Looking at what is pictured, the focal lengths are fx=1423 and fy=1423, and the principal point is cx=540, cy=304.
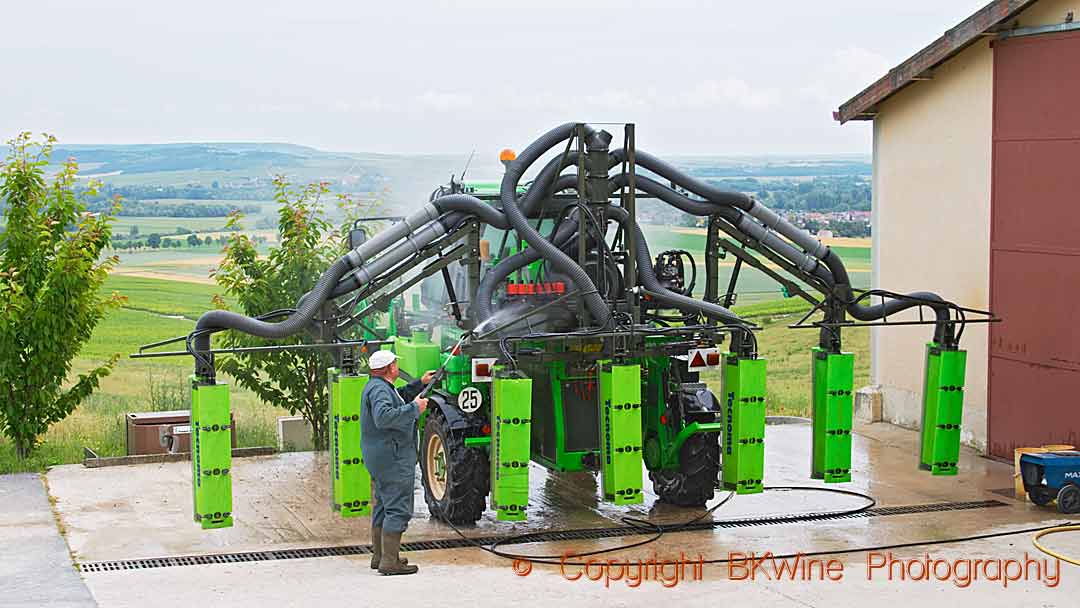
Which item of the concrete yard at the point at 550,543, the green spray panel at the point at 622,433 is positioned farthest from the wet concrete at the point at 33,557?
the green spray panel at the point at 622,433

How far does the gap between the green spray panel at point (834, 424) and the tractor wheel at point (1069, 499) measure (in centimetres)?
188

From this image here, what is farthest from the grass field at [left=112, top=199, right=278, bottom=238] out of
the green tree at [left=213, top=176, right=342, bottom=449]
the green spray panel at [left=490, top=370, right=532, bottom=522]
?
the green spray panel at [left=490, top=370, right=532, bottom=522]

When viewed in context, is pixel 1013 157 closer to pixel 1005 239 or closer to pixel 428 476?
pixel 1005 239

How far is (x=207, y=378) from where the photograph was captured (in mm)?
11688

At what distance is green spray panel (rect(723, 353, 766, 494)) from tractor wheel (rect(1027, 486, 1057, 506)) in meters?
2.71

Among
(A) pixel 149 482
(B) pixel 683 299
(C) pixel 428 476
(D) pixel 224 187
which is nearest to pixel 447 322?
(C) pixel 428 476

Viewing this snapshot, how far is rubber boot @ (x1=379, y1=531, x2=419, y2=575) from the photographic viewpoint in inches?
421

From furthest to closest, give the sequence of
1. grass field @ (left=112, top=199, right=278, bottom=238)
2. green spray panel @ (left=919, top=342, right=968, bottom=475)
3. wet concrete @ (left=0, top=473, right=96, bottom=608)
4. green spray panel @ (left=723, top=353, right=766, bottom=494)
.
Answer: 1. grass field @ (left=112, top=199, right=278, bottom=238)
2. green spray panel @ (left=919, top=342, right=968, bottom=475)
3. green spray panel @ (left=723, top=353, right=766, bottom=494)
4. wet concrete @ (left=0, top=473, right=96, bottom=608)

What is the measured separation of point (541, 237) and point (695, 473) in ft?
8.96

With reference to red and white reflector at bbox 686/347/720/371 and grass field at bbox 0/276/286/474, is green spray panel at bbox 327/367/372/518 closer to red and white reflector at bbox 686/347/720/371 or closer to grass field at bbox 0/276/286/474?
red and white reflector at bbox 686/347/720/371

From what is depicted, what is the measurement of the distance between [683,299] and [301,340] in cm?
533

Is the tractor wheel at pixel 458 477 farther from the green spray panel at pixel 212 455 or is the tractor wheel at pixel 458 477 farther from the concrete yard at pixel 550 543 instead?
the green spray panel at pixel 212 455

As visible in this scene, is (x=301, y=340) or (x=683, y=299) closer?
(x=683, y=299)

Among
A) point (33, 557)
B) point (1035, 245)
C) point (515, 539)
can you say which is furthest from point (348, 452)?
point (1035, 245)
